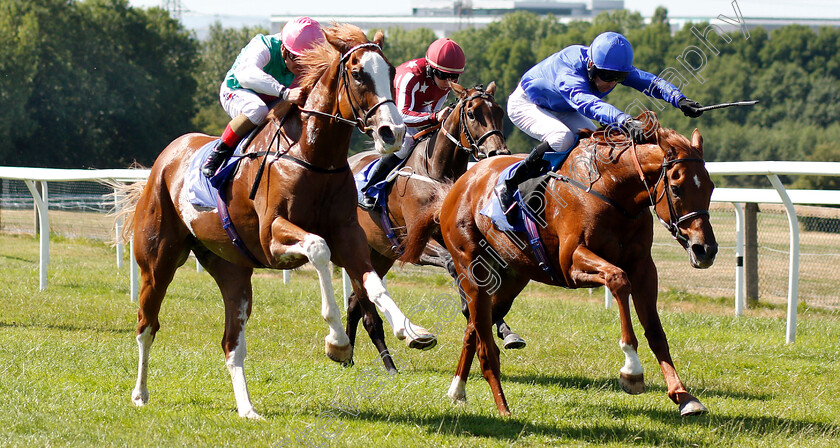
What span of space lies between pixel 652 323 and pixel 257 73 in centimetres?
259

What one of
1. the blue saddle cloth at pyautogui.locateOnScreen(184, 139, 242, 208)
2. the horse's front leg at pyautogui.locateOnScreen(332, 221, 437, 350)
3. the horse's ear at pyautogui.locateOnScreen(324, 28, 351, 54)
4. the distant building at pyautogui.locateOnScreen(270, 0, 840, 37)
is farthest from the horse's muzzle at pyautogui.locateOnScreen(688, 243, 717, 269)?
the distant building at pyautogui.locateOnScreen(270, 0, 840, 37)

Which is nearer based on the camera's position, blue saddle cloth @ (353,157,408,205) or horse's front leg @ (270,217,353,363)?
horse's front leg @ (270,217,353,363)

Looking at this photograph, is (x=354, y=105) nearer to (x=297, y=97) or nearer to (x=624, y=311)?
(x=297, y=97)

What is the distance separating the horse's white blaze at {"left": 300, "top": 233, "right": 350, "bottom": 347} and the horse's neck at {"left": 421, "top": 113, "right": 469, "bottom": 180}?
261 cm

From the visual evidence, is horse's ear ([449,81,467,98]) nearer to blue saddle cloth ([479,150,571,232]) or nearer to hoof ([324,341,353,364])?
blue saddle cloth ([479,150,571,232])

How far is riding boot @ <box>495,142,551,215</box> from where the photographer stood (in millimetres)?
5477

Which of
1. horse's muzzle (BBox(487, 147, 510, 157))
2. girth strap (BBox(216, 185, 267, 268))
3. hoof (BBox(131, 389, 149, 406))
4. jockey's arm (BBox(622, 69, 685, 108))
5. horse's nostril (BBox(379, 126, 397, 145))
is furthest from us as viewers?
horse's muzzle (BBox(487, 147, 510, 157))

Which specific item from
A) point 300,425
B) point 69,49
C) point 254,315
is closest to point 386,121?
point 300,425

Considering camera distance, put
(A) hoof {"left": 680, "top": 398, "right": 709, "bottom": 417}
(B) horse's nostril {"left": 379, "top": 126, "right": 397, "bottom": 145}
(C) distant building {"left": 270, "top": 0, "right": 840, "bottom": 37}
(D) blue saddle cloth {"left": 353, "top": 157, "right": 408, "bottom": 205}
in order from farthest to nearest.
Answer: (C) distant building {"left": 270, "top": 0, "right": 840, "bottom": 37} < (D) blue saddle cloth {"left": 353, "top": 157, "right": 408, "bottom": 205} < (A) hoof {"left": 680, "top": 398, "right": 709, "bottom": 417} < (B) horse's nostril {"left": 379, "top": 126, "right": 397, "bottom": 145}

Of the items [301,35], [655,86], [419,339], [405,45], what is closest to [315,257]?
[419,339]

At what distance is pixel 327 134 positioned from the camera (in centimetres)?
471

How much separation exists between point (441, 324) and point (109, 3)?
122 feet

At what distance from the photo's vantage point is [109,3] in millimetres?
40719

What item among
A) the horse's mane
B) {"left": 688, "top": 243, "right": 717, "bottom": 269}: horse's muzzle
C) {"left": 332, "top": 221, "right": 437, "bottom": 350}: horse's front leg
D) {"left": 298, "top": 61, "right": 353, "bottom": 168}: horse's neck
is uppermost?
the horse's mane
